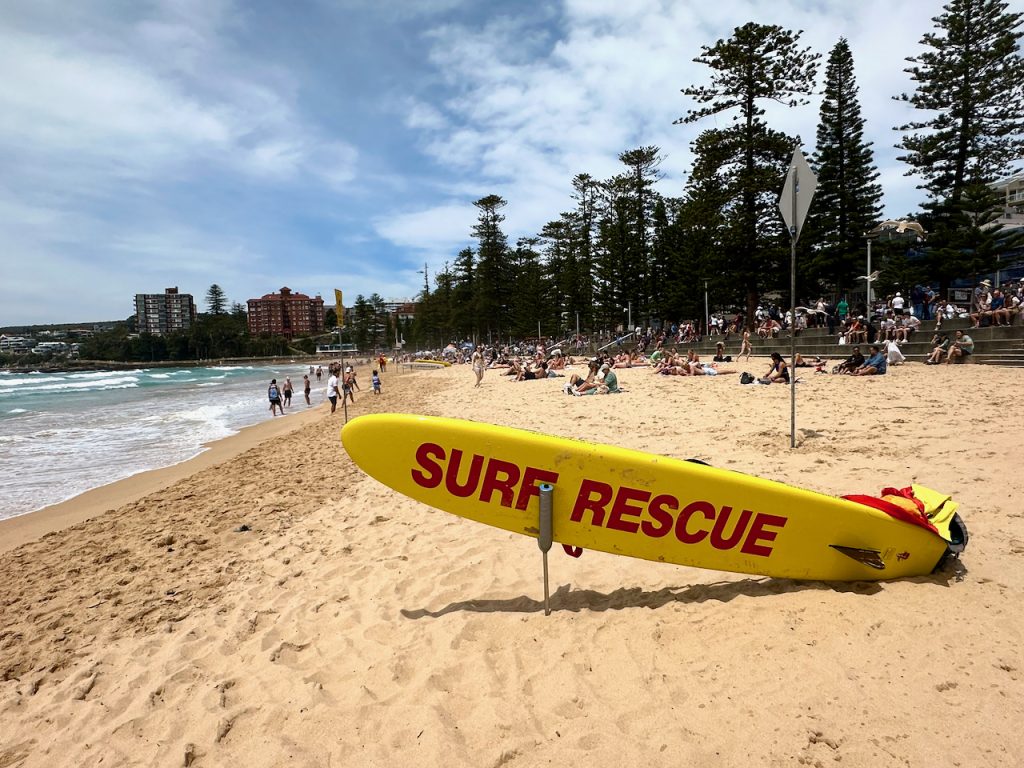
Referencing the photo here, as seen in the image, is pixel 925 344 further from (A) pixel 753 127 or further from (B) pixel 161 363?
(B) pixel 161 363

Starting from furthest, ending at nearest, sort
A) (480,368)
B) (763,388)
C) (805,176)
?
(480,368) < (763,388) < (805,176)

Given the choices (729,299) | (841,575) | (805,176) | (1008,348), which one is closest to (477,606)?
(841,575)

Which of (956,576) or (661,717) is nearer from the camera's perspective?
(661,717)

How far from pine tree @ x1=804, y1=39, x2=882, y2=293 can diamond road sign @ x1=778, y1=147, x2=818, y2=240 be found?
2276 centimetres

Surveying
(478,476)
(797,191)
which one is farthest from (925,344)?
(478,476)

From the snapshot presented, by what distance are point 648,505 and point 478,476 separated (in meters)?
1.05

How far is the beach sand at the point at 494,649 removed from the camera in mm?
1957

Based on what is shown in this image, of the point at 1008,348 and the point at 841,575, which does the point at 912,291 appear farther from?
the point at 841,575

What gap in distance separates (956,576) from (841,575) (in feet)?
1.87

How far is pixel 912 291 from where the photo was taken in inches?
907

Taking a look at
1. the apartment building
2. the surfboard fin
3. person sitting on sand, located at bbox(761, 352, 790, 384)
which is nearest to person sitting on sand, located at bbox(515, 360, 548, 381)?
person sitting on sand, located at bbox(761, 352, 790, 384)

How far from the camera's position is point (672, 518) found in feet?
9.61

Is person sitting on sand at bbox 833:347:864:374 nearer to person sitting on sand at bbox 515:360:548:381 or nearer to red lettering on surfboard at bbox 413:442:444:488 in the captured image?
person sitting on sand at bbox 515:360:548:381

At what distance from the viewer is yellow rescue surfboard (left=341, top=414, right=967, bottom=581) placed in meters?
2.78
